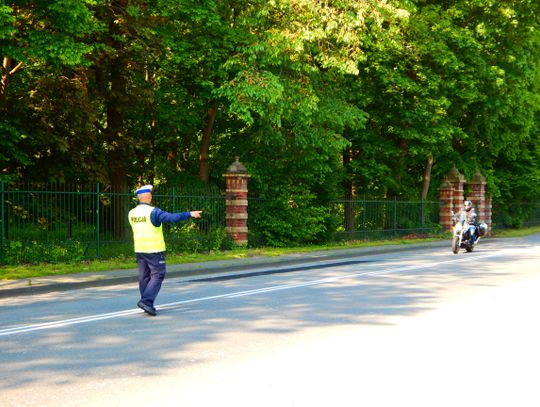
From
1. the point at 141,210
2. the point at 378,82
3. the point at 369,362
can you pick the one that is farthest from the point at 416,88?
the point at 369,362

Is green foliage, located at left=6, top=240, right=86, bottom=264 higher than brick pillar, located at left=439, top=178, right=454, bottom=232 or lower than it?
lower

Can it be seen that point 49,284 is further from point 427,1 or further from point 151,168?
point 427,1

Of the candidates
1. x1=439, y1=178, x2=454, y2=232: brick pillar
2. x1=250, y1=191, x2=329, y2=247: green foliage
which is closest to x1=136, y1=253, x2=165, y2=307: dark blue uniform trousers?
x1=250, y1=191, x2=329, y2=247: green foliage

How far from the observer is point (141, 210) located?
32.0 ft

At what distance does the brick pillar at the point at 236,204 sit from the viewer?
2322cm

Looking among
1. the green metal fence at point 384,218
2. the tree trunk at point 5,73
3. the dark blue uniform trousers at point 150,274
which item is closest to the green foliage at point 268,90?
the tree trunk at point 5,73

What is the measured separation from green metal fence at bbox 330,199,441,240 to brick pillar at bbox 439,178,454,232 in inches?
11.3

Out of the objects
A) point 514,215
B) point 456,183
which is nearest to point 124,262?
point 456,183

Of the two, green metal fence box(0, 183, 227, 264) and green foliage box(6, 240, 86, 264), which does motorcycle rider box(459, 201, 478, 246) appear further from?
green foliage box(6, 240, 86, 264)

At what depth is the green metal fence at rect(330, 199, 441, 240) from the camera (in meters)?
28.7

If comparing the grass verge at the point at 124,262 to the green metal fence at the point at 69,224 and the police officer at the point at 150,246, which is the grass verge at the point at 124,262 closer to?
the green metal fence at the point at 69,224

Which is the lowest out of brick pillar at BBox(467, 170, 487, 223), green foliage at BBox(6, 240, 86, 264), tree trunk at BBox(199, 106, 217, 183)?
green foliage at BBox(6, 240, 86, 264)

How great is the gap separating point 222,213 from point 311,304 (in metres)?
12.8

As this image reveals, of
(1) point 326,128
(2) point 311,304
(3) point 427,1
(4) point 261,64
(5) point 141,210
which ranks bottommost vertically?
(2) point 311,304
